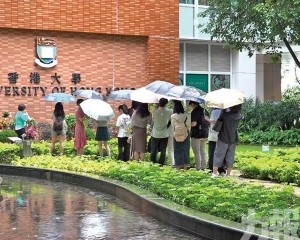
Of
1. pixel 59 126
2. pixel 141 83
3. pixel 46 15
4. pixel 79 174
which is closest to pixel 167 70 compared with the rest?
pixel 141 83

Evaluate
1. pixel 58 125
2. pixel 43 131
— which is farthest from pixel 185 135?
pixel 43 131

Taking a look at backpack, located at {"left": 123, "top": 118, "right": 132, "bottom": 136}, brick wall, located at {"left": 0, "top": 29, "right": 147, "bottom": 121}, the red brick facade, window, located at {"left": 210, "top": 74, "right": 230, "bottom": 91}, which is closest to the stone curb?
backpack, located at {"left": 123, "top": 118, "right": 132, "bottom": 136}

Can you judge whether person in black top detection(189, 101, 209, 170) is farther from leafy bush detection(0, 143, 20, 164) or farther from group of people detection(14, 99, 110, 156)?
leafy bush detection(0, 143, 20, 164)

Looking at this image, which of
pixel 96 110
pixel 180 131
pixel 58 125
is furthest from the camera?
pixel 58 125

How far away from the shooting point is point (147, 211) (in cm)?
926

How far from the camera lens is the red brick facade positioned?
2328 centimetres

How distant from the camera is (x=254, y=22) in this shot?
862 inches

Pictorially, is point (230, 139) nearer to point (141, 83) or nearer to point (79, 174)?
point (79, 174)

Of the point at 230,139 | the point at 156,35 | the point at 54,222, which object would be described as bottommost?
the point at 54,222

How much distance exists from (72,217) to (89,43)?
16.1 meters

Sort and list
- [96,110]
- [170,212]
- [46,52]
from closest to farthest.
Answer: [170,212] < [96,110] < [46,52]

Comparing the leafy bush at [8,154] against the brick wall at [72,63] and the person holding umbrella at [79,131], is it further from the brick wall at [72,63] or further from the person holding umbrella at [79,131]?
the brick wall at [72,63]

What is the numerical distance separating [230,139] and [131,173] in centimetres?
189

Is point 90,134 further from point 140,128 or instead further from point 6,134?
point 140,128
